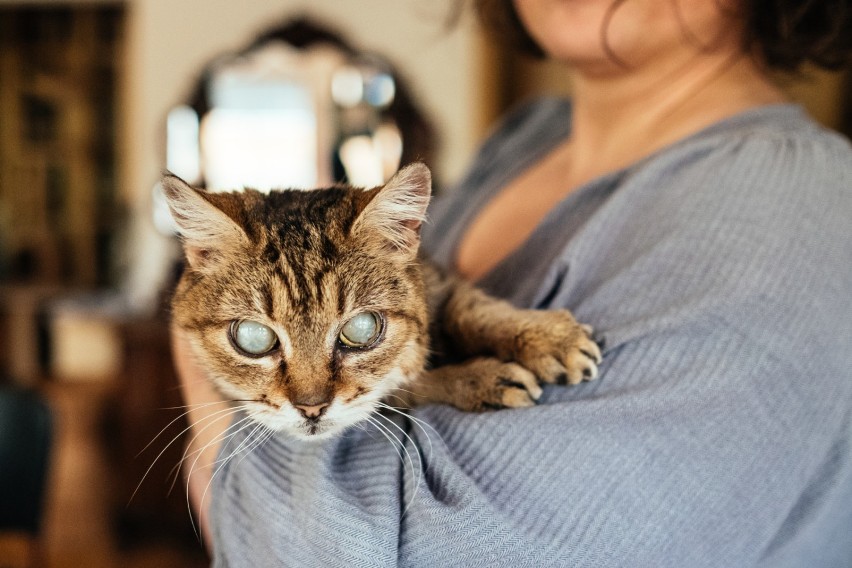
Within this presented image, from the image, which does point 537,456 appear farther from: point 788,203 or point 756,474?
point 788,203

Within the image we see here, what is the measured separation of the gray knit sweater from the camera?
0.68 m

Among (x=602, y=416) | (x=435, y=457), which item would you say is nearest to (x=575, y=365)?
(x=602, y=416)

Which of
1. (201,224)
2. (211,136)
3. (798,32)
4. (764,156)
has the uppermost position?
(798,32)

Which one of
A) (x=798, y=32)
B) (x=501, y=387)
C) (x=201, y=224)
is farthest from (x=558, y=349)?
(x=798, y=32)

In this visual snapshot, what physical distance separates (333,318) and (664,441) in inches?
15.9

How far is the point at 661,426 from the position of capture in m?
0.70

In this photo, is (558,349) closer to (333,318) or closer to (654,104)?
(333,318)

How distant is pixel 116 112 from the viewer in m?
5.83

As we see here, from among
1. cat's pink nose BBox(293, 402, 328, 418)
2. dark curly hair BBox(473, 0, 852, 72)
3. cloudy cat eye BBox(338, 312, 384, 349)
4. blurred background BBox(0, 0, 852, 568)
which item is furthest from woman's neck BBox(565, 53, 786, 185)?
blurred background BBox(0, 0, 852, 568)

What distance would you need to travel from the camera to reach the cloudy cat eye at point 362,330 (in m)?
0.88

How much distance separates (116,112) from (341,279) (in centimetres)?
570

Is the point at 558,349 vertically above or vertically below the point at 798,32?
below

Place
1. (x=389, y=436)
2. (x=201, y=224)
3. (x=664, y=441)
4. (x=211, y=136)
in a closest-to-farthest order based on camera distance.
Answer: (x=664, y=441) → (x=389, y=436) → (x=201, y=224) → (x=211, y=136)

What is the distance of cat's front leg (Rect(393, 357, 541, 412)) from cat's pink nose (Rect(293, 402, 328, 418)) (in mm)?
125
